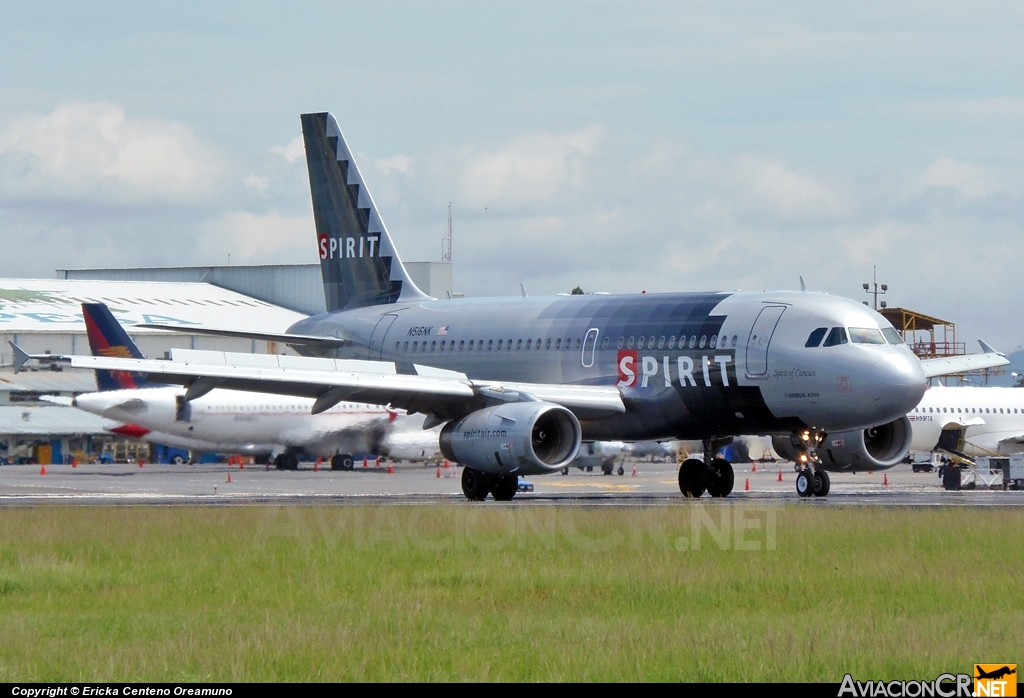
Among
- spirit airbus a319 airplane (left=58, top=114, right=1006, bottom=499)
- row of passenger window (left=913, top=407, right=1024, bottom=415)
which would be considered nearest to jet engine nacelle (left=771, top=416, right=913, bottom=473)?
spirit airbus a319 airplane (left=58, top=114, right=1006, bottom=499)

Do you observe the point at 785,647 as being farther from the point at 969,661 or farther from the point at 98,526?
the point at 98,526

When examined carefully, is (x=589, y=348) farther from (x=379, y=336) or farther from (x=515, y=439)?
(x=379, y=336)

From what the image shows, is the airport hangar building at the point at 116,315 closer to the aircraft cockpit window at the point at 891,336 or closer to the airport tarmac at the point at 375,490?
the airport tarmac at the point at 375,490

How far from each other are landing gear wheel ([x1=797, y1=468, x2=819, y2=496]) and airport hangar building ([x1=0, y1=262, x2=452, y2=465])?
45210 millimetres

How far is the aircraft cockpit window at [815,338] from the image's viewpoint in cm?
3056

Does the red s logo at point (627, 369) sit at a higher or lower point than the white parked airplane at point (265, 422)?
higher

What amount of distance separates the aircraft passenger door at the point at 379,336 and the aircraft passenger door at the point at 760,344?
11.2 metres

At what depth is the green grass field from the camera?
36.6 ft

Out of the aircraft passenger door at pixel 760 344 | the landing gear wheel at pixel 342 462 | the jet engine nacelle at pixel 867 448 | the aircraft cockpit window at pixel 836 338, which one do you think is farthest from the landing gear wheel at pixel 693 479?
the landing gear wheel at pixel 342 462

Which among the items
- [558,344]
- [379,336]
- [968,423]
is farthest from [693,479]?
[968,423]

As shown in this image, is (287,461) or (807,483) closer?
(807,483)

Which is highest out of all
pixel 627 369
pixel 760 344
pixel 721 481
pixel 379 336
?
pixel 379 336

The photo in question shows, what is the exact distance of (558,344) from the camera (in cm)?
3475

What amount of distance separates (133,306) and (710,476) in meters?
65.7
